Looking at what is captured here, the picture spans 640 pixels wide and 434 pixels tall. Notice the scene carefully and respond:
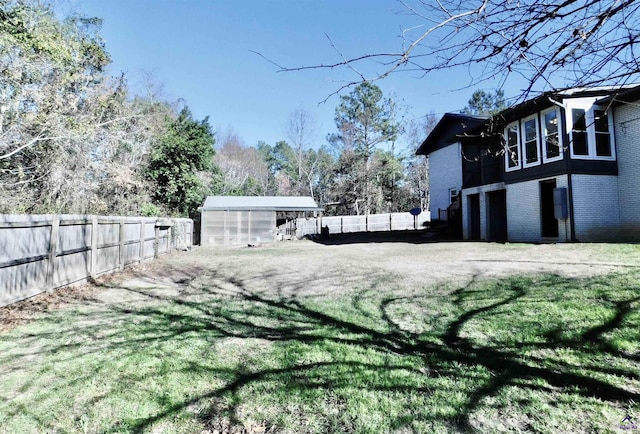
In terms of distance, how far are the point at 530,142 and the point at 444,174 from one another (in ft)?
21.5

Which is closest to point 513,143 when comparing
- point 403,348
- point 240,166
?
point 403,348

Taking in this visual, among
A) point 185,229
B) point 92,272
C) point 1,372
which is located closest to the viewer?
point 1,372

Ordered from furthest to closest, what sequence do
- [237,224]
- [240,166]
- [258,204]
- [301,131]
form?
[240,166], [301,131], [258,204], [237,224]

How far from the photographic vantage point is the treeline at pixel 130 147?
36.1 ft

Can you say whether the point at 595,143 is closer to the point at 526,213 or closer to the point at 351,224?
the point at 526,213

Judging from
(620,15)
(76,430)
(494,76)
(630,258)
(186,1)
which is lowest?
(76,430)

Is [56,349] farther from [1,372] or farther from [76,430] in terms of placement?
[76,430]

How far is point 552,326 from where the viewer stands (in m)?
3.51

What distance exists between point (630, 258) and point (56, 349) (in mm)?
9855

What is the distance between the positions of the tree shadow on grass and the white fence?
1910 centimetres

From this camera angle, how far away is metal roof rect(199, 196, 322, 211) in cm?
2075

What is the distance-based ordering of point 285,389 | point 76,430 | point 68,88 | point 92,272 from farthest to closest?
point 68,88 < point 92,272 < point 285,389 < point 76,430

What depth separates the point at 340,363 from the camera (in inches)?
113

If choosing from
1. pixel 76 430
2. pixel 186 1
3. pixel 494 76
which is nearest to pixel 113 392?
pixel 76 430
